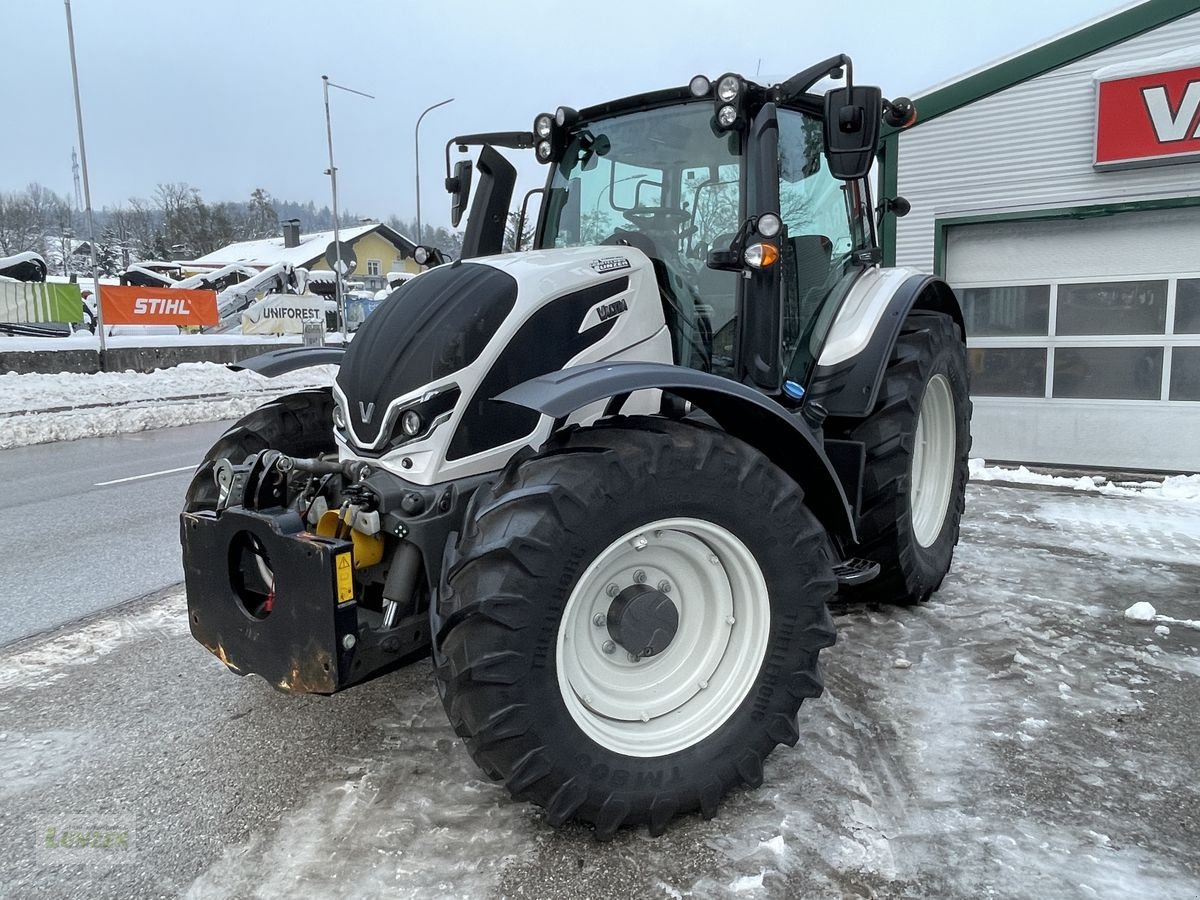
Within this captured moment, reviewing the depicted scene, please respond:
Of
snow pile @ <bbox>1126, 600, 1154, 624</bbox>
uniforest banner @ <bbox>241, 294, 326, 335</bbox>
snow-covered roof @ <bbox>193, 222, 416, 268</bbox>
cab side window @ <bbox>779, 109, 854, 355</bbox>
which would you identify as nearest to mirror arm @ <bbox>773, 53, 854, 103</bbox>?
cab side window @ <bbox>779, 109, 854, 355</bbox>

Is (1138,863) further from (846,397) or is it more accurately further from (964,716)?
(846,397)

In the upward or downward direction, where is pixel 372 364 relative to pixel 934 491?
upward

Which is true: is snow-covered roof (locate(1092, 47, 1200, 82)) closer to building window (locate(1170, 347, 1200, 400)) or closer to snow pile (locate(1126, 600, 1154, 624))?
building window (locate(1170, 347, 1200, 400))

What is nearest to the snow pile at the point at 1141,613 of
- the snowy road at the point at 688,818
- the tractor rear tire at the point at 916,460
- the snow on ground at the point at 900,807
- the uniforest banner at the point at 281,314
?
the snowy road at the point at 688,818

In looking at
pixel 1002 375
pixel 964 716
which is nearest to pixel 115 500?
pixel 964 716

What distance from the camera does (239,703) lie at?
3.30m

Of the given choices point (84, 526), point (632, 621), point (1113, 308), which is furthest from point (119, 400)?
point (632, 621)

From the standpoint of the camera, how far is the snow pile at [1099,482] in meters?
6.91

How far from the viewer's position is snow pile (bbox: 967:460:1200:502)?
6.91m

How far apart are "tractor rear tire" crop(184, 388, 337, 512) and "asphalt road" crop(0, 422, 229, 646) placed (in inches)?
61.8

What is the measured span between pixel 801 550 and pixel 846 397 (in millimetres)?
1309

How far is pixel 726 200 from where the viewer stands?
3439 millimetres

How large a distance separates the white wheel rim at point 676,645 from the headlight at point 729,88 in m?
1.67

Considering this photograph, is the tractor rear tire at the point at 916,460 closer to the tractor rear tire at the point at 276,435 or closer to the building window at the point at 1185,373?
the tractor rear tire at the point at 276,435
